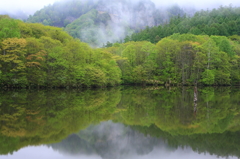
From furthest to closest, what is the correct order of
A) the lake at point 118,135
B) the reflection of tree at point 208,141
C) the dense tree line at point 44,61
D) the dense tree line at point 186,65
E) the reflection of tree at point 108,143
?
the dense tree line at point 186,65 → the dense tree line at point 44,61 → the reflection of tree at point 208,141 → the reflection of tree at point 108,143 → the lake at point 118,135

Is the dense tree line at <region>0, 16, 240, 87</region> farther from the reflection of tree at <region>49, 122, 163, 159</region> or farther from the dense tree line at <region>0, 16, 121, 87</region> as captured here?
the reflection of tree at <region>49, 122, 163, 159</region>

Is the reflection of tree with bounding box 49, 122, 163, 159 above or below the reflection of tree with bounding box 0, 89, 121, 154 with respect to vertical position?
below

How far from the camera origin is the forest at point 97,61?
44750 mm

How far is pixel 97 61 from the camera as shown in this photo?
57.6 metres

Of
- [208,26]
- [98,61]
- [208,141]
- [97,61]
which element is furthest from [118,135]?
[208,26]

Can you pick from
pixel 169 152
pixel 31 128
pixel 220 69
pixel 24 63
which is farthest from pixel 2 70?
pixel 220 69

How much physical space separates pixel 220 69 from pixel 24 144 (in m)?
64.8

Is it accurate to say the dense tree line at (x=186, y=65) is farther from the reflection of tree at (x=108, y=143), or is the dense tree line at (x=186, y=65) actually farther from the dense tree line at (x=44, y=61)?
the reflection of tree at (x=108, y=143)

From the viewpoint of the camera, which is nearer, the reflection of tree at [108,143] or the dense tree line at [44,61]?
the reflection of tree at [108,143]

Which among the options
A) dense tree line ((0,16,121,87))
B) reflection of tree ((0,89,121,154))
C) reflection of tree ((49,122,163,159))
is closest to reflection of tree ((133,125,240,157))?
reflection of tree ((49,122,163,159))

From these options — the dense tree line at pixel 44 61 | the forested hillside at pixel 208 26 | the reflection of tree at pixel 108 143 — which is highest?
the forested hillside at pixel 208 26

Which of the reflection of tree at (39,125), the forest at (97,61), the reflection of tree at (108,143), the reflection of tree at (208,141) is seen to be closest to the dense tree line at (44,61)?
the forest at (97,61)

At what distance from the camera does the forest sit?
44.8m

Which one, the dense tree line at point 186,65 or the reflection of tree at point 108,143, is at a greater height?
the dense tree line at point 186,65
